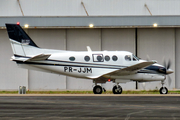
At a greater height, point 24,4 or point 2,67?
point 24,4

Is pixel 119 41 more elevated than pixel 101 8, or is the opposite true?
pixel 101 8

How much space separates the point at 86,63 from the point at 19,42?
4.94m

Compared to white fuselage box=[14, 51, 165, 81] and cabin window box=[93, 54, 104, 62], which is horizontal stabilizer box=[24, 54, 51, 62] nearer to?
white fuselage box=[14, 51, 165, 81]

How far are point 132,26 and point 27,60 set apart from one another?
11347 millimetres

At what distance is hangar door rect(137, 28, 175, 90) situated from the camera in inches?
1252

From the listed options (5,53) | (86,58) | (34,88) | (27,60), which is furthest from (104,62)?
(5,53)

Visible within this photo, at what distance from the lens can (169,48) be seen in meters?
31.9

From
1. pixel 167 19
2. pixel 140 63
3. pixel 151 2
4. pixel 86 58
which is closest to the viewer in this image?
pixel 140 63

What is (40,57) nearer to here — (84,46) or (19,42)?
(19,42)

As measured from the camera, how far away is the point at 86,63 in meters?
24.3

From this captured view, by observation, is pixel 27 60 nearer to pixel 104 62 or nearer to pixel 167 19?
pixel 104 62

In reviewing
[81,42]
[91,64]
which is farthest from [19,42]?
[81,42]

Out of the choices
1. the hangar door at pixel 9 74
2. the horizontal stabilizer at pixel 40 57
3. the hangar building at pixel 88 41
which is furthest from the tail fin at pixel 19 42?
the hangar door at pixel 9 74

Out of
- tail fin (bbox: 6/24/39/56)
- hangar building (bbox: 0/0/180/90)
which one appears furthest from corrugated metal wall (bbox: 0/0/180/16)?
tail fin (bbox: 6/24/39/56)
